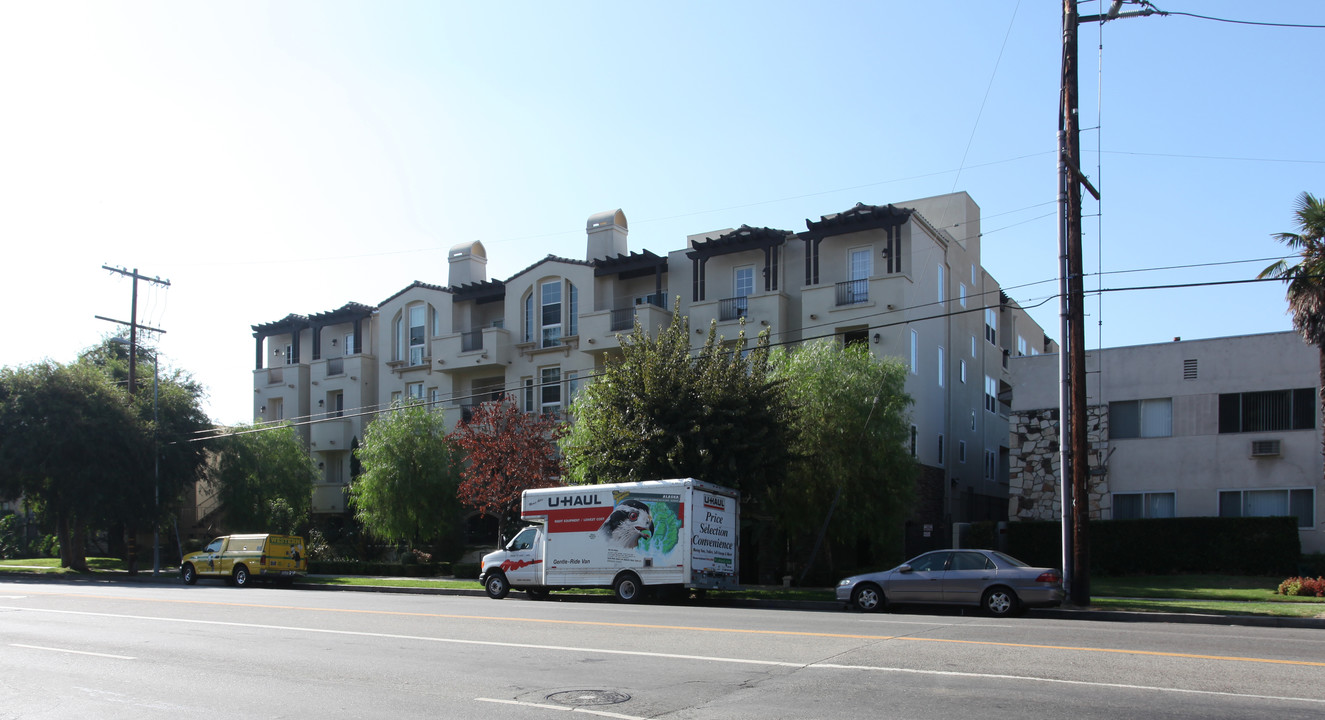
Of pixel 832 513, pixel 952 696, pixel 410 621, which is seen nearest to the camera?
pixel 952 696

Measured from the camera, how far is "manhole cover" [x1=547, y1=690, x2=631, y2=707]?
8922 millimetres

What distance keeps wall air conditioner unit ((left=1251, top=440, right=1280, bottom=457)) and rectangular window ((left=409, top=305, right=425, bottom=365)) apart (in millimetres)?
32682

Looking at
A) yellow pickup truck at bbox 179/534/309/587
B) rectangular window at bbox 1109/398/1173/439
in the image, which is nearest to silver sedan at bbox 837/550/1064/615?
rectangular window at bbox 1109/398/1173/439

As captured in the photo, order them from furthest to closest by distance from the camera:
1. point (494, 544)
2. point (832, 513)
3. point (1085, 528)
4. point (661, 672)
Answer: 1. point (494, 544)
2. point (832, 513)
3. point (1085, 528)
4. point (661, 672)

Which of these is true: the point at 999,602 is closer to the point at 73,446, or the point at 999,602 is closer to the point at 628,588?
the point at 628,588

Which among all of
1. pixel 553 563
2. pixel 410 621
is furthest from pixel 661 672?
pixel 553 563

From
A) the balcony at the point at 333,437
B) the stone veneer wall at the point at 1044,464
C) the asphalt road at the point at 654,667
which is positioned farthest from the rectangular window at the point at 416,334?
the asphalt road at the point at 654,667

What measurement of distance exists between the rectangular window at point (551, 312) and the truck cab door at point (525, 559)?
16655 millimetres

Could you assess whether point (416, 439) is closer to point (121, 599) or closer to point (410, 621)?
point (121, 599)

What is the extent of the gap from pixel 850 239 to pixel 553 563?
56.8 feet

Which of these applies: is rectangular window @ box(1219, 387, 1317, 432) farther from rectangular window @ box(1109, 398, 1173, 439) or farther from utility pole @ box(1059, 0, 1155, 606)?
utility pole @ box(1059, 0, 1155, 606)

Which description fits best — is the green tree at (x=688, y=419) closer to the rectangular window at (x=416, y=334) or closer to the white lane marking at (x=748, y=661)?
the white lane marking at (x=748, y=661)

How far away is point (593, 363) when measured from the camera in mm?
39219

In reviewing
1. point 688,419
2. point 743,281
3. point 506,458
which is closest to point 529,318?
point 506,458
